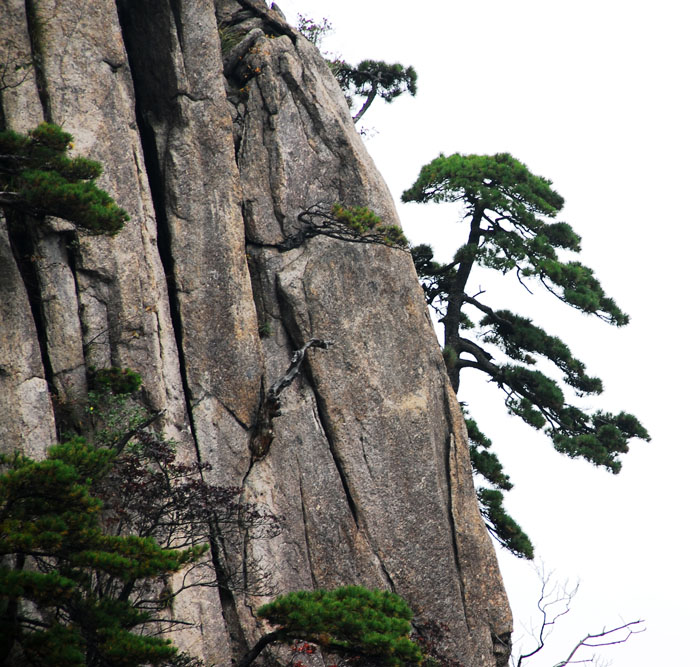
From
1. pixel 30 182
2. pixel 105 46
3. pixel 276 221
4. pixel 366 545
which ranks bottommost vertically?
pixel 366 545

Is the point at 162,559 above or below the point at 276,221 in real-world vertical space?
below

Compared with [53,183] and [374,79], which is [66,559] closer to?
[53,183]

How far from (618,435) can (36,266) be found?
12.7 meters

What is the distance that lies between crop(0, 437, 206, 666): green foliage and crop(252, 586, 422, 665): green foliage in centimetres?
176

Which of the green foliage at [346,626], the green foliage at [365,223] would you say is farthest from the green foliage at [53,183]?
the green foliage at [365,223]

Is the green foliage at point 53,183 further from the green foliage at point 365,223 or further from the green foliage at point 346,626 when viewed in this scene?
the green foliage at point 365,223

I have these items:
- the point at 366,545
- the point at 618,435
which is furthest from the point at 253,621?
the point at 618,435

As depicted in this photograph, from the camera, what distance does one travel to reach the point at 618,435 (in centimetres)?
1975

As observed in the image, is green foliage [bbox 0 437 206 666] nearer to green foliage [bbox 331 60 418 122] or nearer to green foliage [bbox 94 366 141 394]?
green foliage [bbox 94 366 141 394]

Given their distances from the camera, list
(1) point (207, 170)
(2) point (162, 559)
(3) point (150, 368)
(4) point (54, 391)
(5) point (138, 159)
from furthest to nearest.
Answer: (1) point (207, 170) → (5) point (138, 159) → (3) point (150, 368) → (4) point (54, 391) → (2) point (162, 559)

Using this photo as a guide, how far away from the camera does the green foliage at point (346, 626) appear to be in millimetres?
10758

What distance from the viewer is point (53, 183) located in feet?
35.9

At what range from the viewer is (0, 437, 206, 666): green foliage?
893 cm

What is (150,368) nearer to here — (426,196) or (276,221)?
(276,221)
